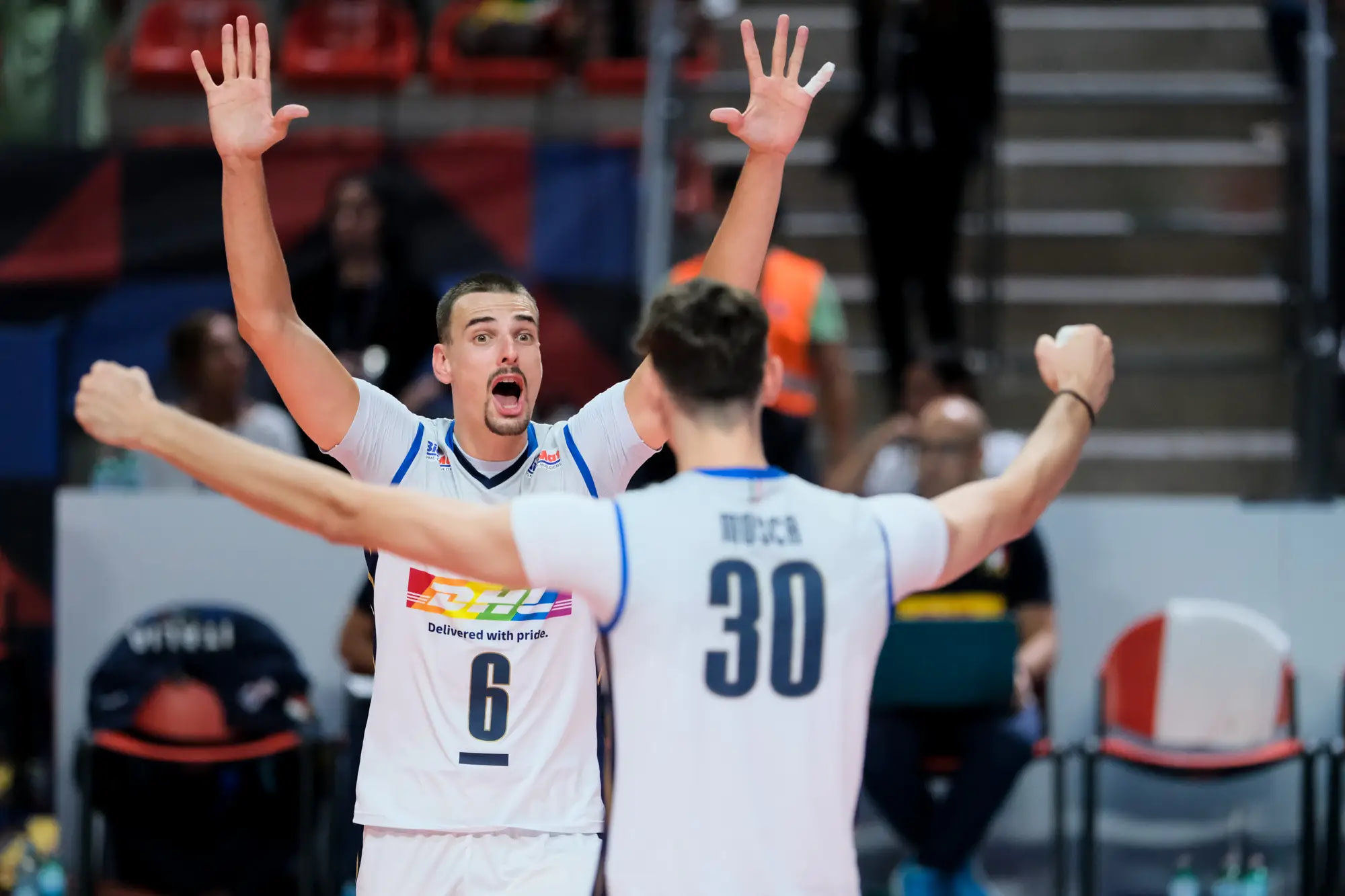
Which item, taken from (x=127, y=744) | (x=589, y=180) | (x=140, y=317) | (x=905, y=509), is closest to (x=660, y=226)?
(x=589, y=180)

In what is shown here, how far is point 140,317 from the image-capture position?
8867 millimetres

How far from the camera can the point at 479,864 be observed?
3801 millimetres

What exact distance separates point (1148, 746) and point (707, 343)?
4879 millimetres

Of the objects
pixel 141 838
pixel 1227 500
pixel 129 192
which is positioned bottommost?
pixel 141 838

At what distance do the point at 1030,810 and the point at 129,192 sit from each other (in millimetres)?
5293

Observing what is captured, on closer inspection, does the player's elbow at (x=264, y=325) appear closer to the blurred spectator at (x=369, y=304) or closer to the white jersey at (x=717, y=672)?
the white jersey at (x=717, y=672)

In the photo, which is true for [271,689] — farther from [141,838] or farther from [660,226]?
[660,226]

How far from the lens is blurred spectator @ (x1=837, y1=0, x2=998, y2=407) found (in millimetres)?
8539

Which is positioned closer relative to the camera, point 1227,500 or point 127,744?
→ point 127,744

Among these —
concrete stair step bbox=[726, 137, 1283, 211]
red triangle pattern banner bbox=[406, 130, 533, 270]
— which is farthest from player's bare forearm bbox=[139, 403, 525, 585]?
concrete stair step bbox=[726, 137, 1283, 211]

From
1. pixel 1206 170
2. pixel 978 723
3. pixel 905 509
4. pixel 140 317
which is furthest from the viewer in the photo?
pixel 1206 170

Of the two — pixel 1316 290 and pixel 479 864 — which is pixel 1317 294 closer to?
pixel 1316 290

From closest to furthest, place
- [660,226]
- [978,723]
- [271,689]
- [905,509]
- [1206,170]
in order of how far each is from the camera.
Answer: [905,509]
[978,723]
[271,689]
[660,226]
[1206,170]

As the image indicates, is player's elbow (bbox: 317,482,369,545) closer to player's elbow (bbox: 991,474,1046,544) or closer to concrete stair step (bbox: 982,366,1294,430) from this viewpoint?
player's elbow (bbox: 991,474,1046,544)
